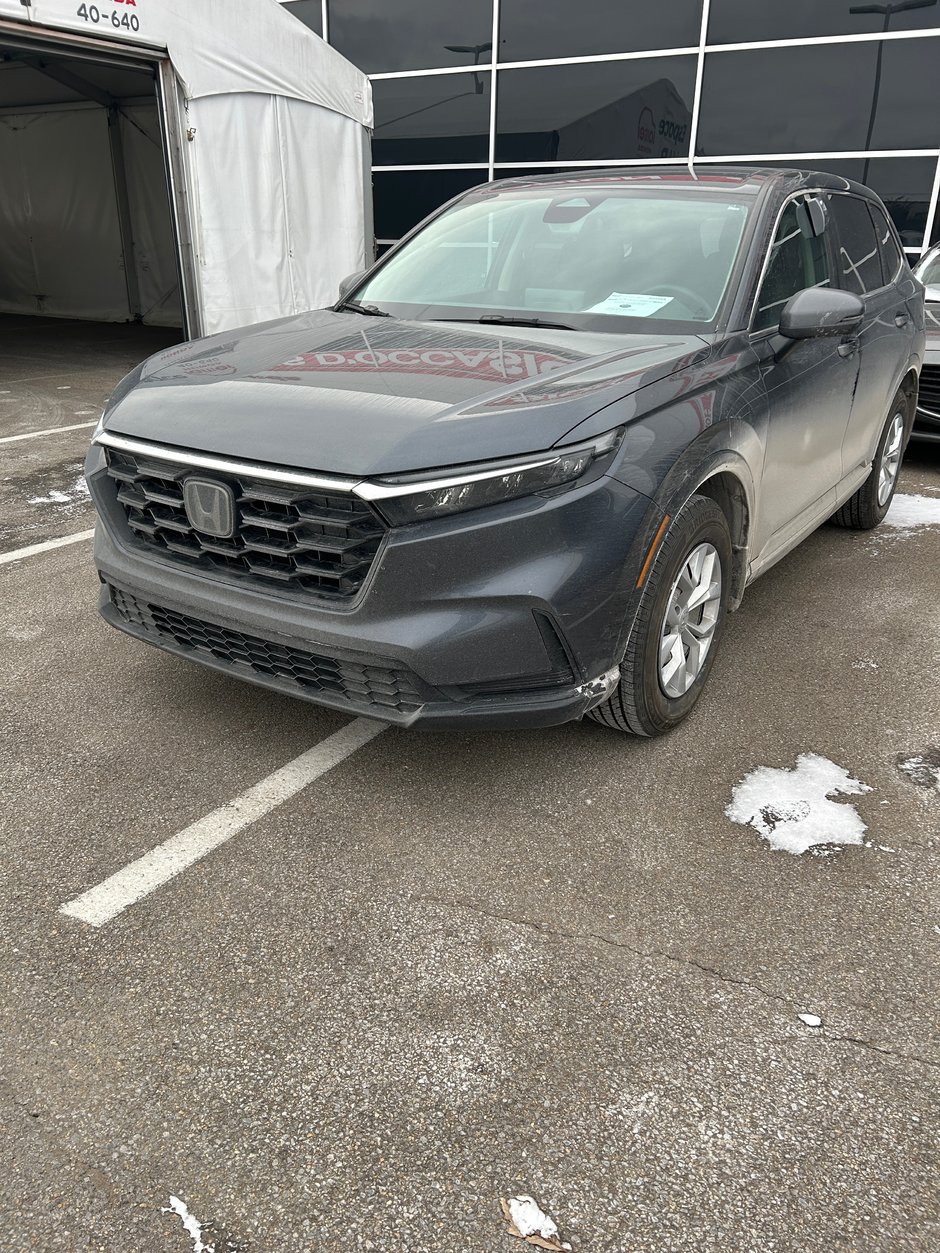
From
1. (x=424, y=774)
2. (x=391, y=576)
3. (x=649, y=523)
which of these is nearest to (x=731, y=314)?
(x=649, y=523)

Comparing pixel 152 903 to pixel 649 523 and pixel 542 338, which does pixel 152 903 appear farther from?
pixel 542 338

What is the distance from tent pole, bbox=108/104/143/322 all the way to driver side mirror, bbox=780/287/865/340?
1630 cm

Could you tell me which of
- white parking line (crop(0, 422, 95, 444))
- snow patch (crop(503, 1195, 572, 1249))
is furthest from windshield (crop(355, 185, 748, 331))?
white parking line (crop(0, 422, 95, 444))

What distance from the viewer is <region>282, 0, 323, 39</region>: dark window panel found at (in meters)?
14.1

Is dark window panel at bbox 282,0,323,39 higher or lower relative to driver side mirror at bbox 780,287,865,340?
higher

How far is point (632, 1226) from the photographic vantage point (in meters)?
1.68

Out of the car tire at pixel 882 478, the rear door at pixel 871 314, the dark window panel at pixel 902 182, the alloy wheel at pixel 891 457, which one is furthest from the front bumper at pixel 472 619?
the dark window panel at pixel 902 182

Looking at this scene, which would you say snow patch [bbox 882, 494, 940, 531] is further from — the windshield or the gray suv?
the windshield

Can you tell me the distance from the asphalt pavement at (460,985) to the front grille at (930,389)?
3977 mm

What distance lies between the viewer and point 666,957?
2.32m

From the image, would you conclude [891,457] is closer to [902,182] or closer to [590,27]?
[902,182]

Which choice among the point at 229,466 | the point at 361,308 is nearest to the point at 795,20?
the point at 361,308

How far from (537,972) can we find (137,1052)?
0.88m

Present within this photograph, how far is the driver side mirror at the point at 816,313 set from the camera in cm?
336
